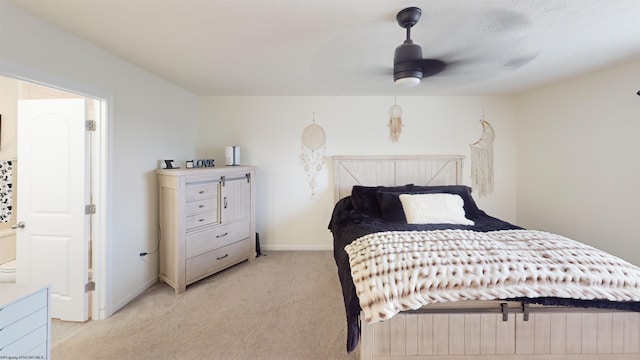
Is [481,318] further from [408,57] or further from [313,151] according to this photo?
[313,151]

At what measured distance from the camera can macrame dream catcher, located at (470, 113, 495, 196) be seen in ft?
12.2

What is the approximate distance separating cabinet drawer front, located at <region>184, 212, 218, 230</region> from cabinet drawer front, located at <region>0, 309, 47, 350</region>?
1300mm

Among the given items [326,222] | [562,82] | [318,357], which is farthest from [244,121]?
[562,82]

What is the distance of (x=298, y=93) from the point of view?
3596mm

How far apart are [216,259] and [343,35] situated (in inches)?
106

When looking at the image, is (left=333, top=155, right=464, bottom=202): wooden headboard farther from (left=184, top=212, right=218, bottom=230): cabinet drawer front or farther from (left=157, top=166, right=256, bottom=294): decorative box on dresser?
(left=184, top=212, right=218, bottom=230): cabinet drawer front

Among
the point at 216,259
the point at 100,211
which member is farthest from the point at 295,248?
the point at 100,211

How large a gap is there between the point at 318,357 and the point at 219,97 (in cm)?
349

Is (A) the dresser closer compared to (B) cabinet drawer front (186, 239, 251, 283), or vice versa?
(A) the dresser

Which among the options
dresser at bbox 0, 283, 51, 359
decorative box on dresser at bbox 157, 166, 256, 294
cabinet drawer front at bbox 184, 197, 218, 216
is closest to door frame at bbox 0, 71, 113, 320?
decorative box on dresser at bbox 157, 166, 256, 294

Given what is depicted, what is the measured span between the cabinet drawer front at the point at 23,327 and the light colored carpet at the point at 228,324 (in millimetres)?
547

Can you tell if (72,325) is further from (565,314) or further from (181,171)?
(565,314)

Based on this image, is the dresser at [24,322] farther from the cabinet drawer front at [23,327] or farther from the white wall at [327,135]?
the white wall at [327,135]

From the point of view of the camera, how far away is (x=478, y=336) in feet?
4.95
